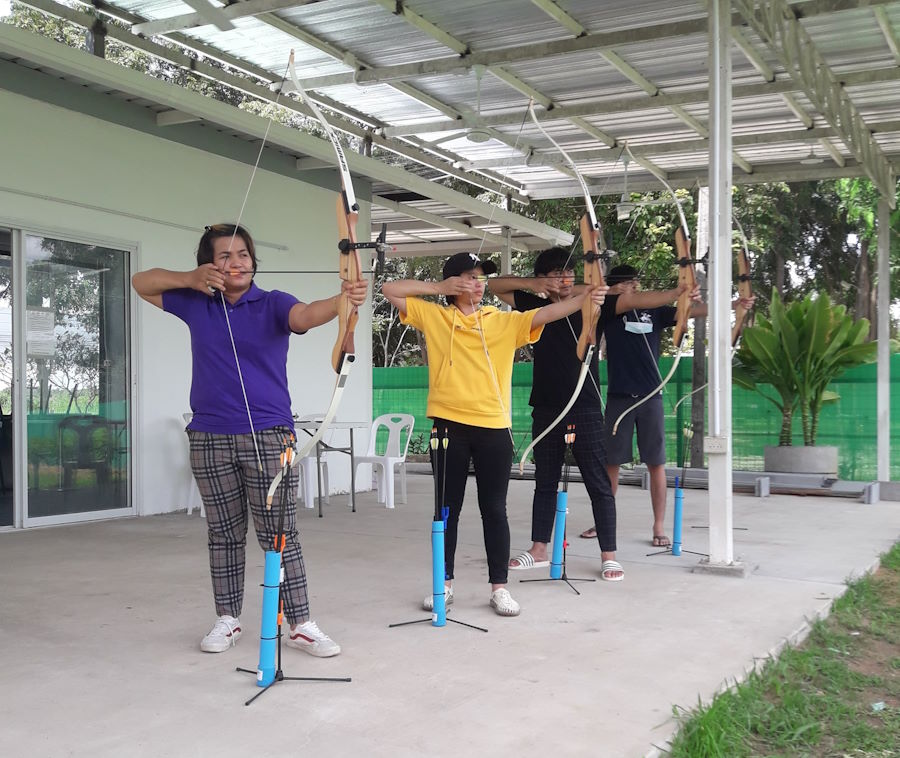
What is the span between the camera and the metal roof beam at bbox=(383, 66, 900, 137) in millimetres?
6659

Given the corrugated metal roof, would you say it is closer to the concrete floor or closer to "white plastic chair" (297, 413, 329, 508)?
"white plastic chair" (297, 413, 329, 508)

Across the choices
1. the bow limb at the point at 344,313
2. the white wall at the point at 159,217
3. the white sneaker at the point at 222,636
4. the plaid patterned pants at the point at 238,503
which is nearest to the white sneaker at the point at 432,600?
the plaid patterned pants at the point at 238,503

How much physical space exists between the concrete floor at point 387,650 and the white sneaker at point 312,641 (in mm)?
47

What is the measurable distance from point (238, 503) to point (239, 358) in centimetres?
51

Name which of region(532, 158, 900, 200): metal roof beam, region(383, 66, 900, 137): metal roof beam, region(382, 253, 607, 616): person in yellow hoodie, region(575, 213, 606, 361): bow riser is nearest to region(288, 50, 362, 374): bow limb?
region(382, 253, 607, 616): person in yellow hoodie

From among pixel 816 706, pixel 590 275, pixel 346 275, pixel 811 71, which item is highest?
pixel 811 71

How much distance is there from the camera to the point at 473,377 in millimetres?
3777

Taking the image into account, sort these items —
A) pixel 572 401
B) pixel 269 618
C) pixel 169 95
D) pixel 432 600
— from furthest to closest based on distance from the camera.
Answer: pixel 169 95, pixel 572 401, pixel 432 600, pixel 269 618

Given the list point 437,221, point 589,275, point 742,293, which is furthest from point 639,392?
point 437,221

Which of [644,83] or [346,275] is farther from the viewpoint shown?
[644,83]

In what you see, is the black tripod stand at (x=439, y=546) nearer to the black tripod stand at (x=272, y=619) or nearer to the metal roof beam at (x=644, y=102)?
the black tripod stand at (x=272, y=619)

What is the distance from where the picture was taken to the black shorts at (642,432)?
5.63 m

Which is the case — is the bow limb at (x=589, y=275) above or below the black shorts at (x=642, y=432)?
above

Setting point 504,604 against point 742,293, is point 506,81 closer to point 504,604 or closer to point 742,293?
point 742,293
